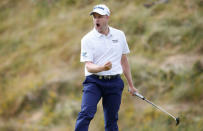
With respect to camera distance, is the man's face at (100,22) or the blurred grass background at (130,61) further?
the blurred grass background at (130,61)

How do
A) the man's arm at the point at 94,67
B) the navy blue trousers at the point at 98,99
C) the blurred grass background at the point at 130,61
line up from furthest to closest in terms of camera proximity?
the blurred grass background at the point at 130,61, the navy blue trousers at the point at 98,99, the man's arm at the point at 94,67

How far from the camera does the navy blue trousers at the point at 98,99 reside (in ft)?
16.8

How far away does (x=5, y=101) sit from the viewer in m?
12.0

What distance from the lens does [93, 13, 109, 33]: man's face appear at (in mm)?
5199

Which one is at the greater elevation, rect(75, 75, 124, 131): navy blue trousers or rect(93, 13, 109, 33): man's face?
rect(93, 13, 109, 33): man's face

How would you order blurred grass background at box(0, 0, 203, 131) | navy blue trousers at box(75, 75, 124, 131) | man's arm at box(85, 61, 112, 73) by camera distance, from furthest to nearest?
blurred grass background at box(0, 0, 203, 131), navy blue trousers at box(75, 75, 124, 131), man's arm at box(85, 61, 112, 73)

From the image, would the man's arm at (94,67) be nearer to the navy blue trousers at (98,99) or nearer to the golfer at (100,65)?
the golfer at (100,65)

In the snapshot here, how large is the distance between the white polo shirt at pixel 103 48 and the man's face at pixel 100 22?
6 centimetres

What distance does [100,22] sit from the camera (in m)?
5.22

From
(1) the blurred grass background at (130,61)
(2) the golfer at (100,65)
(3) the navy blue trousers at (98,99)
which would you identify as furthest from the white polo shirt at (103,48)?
(1) the blurred grass background at (130,61)

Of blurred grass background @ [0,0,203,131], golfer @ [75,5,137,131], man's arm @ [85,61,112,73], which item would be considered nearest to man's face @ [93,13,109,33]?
golfer @ [75,5,137,131]

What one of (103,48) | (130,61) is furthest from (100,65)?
(130,61)

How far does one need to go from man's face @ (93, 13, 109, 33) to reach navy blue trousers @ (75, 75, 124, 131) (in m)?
0.59

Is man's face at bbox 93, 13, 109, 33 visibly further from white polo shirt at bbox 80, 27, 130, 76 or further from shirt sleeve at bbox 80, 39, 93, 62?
shirt sleeve at bbox 80, 39, 93, 62
